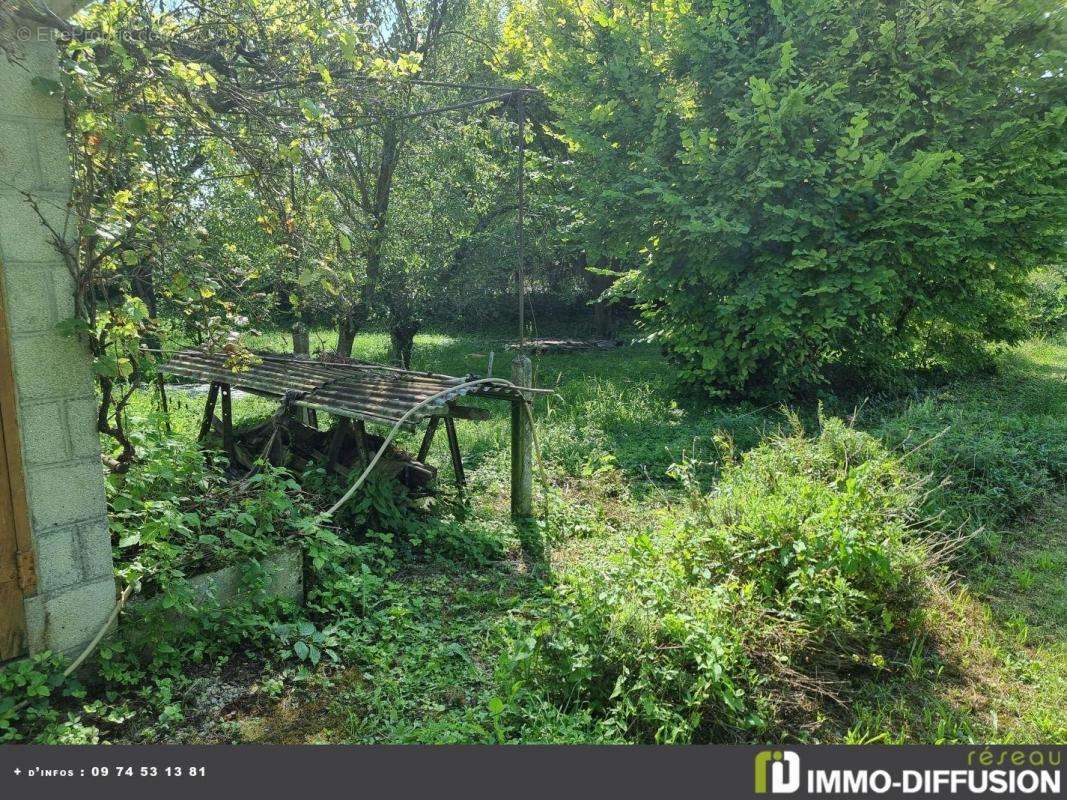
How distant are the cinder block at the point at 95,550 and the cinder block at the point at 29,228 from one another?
4.00 feet

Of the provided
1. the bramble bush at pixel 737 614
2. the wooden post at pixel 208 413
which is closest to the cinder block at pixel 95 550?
the bramble bush at pixel 737 614

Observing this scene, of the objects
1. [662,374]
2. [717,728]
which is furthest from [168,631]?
[662,374]

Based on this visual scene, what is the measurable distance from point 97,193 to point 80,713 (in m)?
2.37

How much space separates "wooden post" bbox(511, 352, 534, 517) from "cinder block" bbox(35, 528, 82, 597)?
10.7 ft

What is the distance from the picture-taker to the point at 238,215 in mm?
6520

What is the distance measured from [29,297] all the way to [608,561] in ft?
10.5

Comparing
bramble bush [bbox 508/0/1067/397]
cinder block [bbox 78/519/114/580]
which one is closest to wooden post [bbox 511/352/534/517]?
cinder block [bbox 78/519/114/580]

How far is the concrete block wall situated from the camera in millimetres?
2910

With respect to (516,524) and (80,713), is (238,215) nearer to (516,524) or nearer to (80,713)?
(516,524)

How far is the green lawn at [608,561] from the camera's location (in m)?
3.21

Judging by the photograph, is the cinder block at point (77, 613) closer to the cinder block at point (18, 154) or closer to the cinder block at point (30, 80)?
the cinder block at point (18, 154)

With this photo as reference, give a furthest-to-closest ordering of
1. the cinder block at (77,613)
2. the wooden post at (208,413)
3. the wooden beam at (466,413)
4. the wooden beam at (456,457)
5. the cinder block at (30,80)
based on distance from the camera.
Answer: the wooden post at (208,413), the wooden beam at (456,457), the wooden beam at (466,413), the cinder block at (77,613), the cinder block at (30,80)

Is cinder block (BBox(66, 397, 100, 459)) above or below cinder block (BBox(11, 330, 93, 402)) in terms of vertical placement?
below

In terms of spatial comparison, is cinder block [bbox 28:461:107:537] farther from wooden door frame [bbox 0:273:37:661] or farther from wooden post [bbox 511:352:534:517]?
wooden post [bbox 511:352:534:517]
